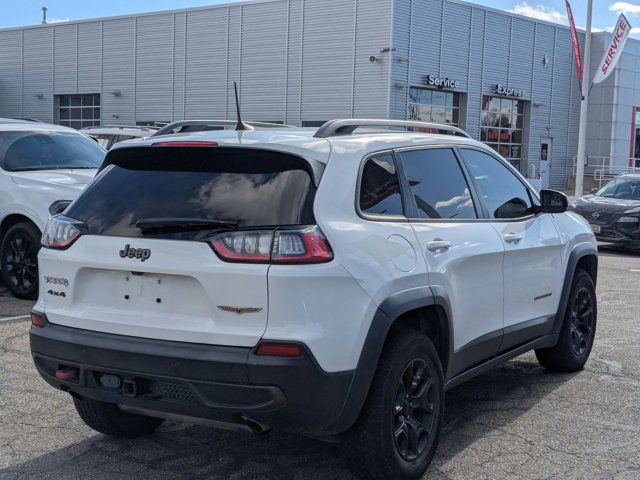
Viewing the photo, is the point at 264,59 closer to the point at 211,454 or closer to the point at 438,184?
the point at 438,184

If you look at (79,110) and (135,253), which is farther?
(79,110)

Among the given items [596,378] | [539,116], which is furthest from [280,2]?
[596,378]

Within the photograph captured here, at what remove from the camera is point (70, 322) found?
4.00 metres

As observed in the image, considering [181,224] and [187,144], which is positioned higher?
[187,144]

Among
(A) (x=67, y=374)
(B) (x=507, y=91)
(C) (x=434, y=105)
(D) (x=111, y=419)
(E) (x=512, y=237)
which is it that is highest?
(B) (x=507, y=91)

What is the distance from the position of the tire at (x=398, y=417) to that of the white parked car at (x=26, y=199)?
5.46 metres

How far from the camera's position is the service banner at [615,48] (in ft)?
106

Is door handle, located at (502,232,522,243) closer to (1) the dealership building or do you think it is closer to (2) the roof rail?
(2) the roof rail

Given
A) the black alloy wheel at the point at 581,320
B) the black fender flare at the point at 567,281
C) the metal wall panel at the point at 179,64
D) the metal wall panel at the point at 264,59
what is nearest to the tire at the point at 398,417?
the black fender flare at the point at 567,281

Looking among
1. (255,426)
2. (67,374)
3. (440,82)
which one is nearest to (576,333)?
(255,426)

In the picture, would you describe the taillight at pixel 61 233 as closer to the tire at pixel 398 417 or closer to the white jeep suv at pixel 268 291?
the white jeep suv at pixel 268 291

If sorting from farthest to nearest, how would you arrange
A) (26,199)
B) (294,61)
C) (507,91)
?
(507,91) < (294,61) < (26,199)

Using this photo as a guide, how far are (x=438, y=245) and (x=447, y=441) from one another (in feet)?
4.03

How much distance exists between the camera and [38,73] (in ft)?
149
